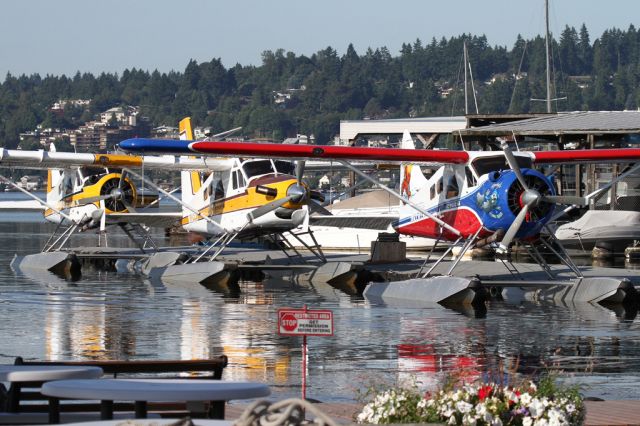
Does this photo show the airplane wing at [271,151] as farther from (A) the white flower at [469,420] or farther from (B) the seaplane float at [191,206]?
(A) the white flower at [469,420]

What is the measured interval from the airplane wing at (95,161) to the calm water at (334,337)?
15.6 ft

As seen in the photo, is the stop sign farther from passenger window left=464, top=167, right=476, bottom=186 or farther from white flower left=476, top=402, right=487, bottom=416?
passenger window left=464, top=167, right=476, bottom=186

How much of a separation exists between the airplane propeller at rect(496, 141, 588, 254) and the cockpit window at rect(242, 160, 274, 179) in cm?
677

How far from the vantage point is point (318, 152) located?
2005cm

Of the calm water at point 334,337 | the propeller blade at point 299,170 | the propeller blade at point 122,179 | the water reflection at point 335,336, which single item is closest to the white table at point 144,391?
the water reflection at point 335,336

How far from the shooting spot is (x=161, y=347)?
14.1 metres

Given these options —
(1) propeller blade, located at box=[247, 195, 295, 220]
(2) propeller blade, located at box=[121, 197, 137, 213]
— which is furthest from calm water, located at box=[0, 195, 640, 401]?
(2) propeller blade, located at box=[121, 197, 137, 213]

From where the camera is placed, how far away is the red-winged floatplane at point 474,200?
1848 cm

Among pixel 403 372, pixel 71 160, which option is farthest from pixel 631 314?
pixel 71 160

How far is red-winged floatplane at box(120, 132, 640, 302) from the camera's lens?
18.5m

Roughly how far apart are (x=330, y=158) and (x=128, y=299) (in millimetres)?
3762

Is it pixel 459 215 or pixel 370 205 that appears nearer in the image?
pixel 459 215

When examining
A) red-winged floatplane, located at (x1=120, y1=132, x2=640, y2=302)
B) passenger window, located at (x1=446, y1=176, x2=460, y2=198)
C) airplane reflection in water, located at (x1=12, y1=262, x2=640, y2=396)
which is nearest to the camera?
airplane reflection in water, located at (x1=12, y1=262, x2=640, y2=396)

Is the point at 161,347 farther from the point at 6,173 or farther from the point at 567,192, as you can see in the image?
the point at 6,173
